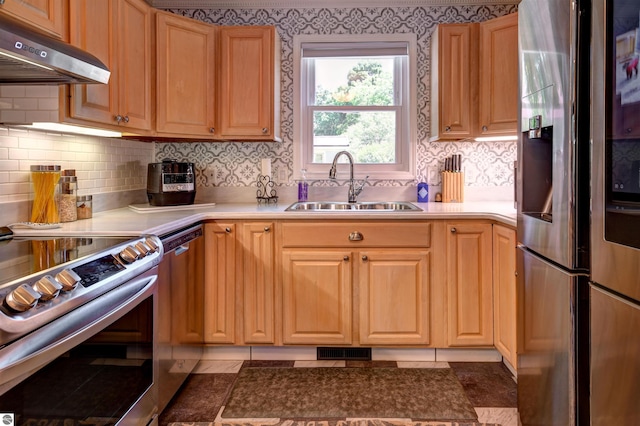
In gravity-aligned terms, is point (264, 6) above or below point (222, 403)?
above

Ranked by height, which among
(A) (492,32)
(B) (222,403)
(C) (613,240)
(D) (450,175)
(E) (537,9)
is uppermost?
(A) (492,32)

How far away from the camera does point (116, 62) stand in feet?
7.36

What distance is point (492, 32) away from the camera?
2.77 m

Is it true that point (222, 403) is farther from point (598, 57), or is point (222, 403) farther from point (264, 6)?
point (264, 6)

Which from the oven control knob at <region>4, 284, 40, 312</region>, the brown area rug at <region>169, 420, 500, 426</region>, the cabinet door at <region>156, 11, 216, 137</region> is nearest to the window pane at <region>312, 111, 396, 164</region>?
the cabinet door at <region>156, 11, 216, 137</region>

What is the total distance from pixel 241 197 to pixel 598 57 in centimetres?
250

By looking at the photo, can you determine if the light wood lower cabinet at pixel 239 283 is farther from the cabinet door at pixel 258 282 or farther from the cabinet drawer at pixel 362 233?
the cabinet drawer at pixel 362 233

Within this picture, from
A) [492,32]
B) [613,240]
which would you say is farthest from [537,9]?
[492,32]

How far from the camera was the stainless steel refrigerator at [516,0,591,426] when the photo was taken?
4.24 ft

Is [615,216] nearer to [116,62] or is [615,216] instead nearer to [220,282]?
[220,282]

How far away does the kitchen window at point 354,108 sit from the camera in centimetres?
327

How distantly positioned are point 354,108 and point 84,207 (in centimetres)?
195

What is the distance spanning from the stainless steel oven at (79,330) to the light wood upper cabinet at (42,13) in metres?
0.79

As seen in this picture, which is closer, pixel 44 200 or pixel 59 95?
pixel 59 95
